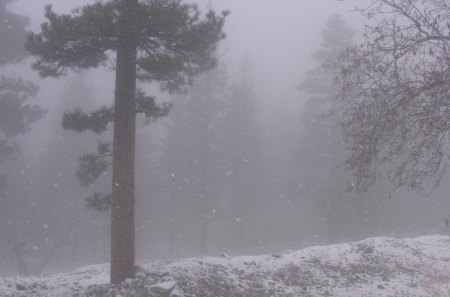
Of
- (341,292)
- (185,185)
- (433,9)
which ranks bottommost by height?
(341,292)

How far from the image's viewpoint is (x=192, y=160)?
33.4m

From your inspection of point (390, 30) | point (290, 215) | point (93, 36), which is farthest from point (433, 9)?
point (290, 215)

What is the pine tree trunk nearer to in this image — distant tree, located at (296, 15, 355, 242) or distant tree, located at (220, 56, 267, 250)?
distant tree, located at (296, 15, 355, 242)

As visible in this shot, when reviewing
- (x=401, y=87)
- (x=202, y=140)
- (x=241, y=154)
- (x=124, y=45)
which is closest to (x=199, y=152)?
(x=202, y=140)

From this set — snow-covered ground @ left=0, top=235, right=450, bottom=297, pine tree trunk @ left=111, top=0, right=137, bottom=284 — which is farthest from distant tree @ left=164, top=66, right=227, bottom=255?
pine tree trunk @ left=111, top=0, right=137, bottom=284

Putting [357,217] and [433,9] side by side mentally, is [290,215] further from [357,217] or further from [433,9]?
[433,9]

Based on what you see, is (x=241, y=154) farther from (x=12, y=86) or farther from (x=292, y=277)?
(x=292, y=277)

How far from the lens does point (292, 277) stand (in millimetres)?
12086

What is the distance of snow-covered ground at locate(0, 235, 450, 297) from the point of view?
984 cm

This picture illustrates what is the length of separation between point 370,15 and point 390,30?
20.6 inches

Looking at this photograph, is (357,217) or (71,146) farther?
(71,146)

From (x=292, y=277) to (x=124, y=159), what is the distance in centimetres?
553

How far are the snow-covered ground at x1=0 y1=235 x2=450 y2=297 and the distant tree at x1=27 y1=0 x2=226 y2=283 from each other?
92 centimetres

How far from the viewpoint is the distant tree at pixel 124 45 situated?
9500 mm
